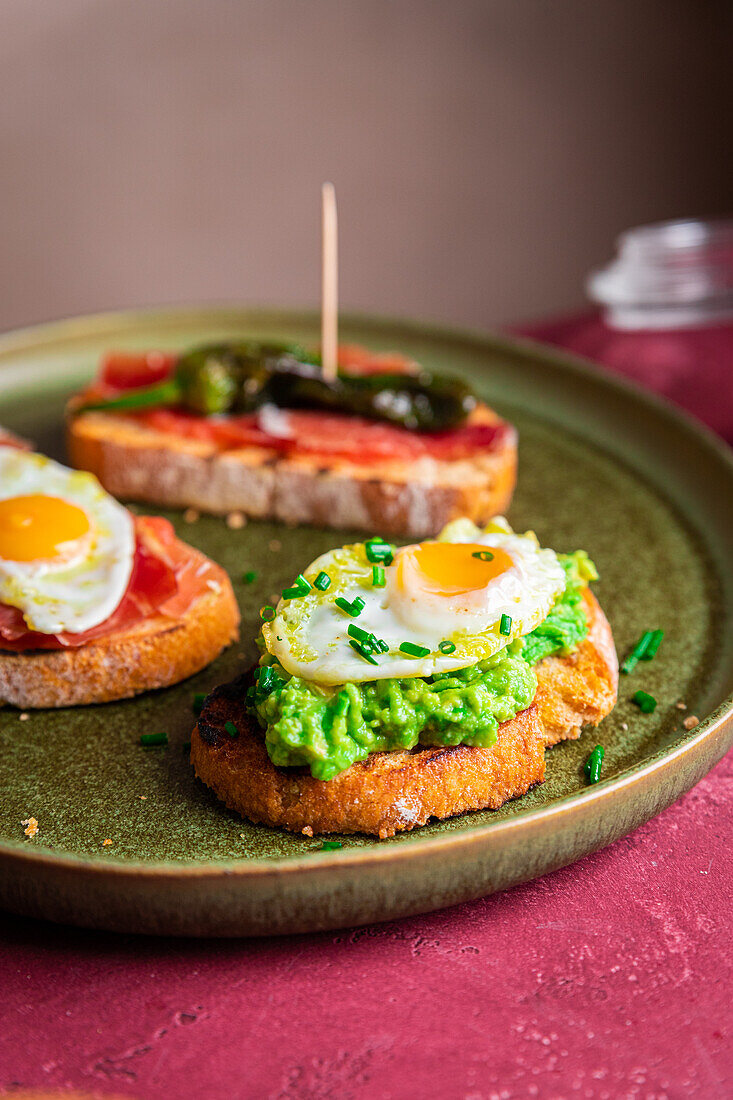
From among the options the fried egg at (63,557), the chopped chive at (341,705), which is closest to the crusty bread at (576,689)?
the chopped chive at (341,705)

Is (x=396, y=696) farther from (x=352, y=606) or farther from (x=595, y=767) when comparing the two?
(x=595, y=767)

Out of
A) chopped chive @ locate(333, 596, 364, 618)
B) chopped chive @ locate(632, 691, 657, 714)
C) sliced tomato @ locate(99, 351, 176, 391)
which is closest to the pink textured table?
chopped chive @ locate(632, 691, 657, 714)

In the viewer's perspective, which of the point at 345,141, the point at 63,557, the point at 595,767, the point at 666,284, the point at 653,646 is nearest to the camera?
the point at 595,767

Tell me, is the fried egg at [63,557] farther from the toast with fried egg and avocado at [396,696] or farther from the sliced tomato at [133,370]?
the sliced tomato at [133,370]

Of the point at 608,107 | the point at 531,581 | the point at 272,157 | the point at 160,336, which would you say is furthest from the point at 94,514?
the point at 608,107

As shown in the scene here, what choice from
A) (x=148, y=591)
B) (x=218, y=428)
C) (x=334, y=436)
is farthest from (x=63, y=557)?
(x=334, y=436)

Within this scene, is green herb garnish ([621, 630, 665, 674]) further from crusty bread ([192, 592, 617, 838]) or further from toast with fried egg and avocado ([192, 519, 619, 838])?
crusty bread ([192, 592, 617, 838])
